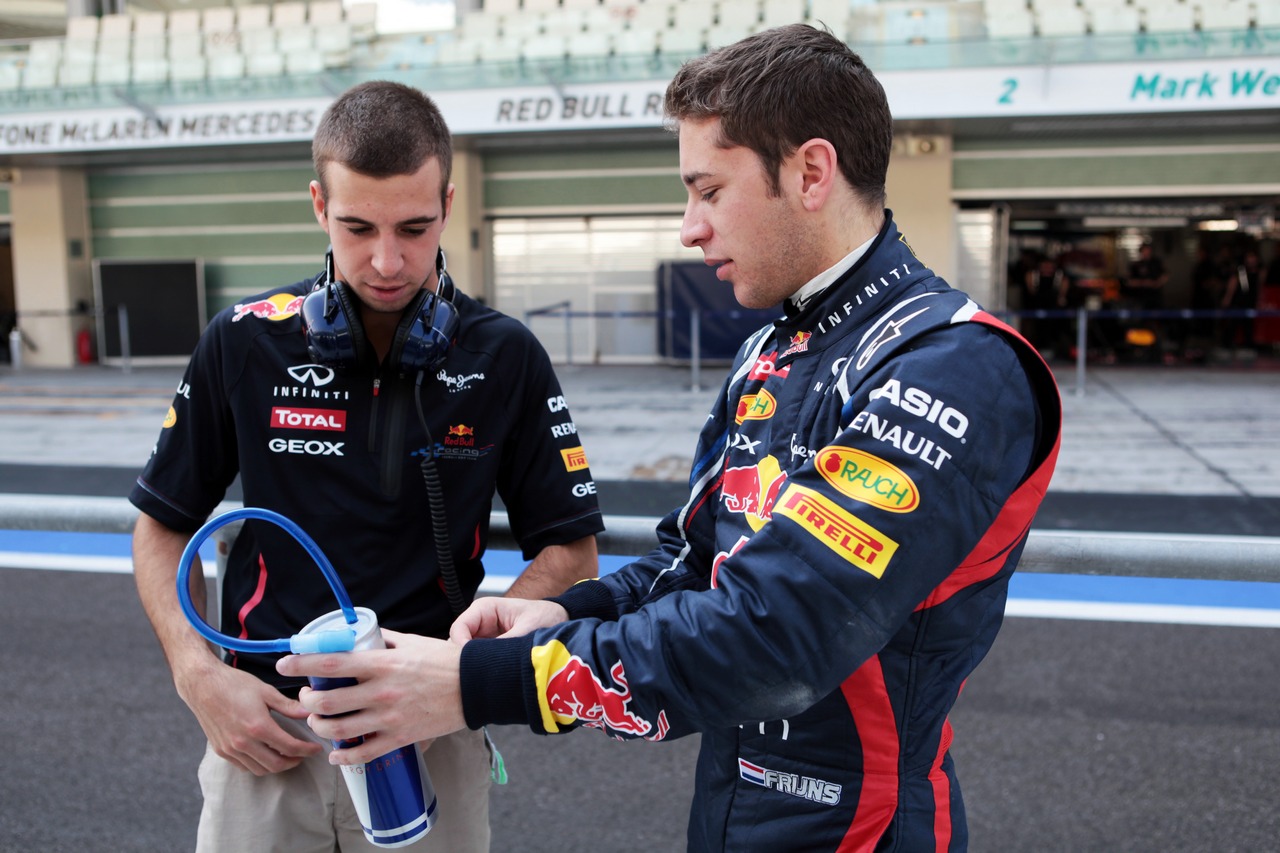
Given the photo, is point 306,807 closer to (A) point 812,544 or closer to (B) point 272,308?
(B) point 272,308

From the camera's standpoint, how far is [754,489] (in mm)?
1374

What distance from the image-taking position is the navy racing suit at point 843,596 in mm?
1133

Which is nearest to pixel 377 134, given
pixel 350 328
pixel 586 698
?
pixel 350 328

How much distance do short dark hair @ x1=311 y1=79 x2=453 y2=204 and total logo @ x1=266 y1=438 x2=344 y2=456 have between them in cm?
45

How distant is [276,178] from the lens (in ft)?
62.4

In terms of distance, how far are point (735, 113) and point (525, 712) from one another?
779 mm

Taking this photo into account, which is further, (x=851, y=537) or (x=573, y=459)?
(x=573, y=459)

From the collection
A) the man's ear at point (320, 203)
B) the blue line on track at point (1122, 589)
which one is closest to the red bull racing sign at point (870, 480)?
the man's ear at point (320, 203)

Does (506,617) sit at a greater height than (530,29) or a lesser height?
lesser

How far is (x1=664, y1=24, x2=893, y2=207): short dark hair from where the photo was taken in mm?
1300

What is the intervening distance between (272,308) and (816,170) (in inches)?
41.2

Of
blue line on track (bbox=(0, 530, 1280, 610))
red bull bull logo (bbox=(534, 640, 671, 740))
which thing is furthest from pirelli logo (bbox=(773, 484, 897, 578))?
blue line on track (bbox=(0, 530, 1280, 610))

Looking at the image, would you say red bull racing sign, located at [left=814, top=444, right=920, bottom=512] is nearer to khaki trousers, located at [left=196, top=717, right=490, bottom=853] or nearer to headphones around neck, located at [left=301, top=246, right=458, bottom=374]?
headphones around neck, located at [left=301, top=246, right=458, bottom=374]

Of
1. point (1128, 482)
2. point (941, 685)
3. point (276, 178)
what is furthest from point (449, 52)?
point (941, 685)
